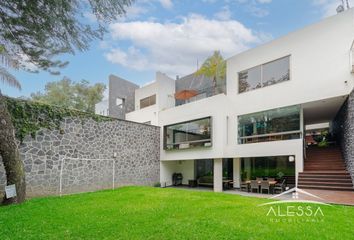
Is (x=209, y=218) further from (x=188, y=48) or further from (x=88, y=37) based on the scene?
(x=188, y=48)

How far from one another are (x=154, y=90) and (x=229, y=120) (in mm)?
8858

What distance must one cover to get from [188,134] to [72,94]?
18.4 m

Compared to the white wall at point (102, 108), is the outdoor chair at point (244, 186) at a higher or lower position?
lower

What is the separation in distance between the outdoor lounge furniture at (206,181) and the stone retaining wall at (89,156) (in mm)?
3563

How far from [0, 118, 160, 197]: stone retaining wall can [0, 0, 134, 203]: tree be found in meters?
2.81

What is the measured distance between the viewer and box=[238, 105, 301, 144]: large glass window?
41.7 ft

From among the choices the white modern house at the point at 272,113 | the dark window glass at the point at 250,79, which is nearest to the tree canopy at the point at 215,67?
the white modern house at the point at 272,113

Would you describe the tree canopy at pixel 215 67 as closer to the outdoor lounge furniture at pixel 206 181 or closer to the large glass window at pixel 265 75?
the large glass window at pixel 265 75

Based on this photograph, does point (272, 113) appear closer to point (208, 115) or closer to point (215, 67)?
point (208, 115)

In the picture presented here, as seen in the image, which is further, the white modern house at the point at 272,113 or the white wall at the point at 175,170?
the white wall at the point at 175,170

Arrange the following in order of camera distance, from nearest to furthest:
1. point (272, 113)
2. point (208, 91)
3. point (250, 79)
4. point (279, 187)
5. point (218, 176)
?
point (272, 113), point (279, 187), point (250, 79), point (218, 176), point (208, 91)

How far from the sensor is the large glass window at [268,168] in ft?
46.7

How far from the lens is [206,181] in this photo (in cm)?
1884

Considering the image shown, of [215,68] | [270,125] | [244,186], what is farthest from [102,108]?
[270,125]
